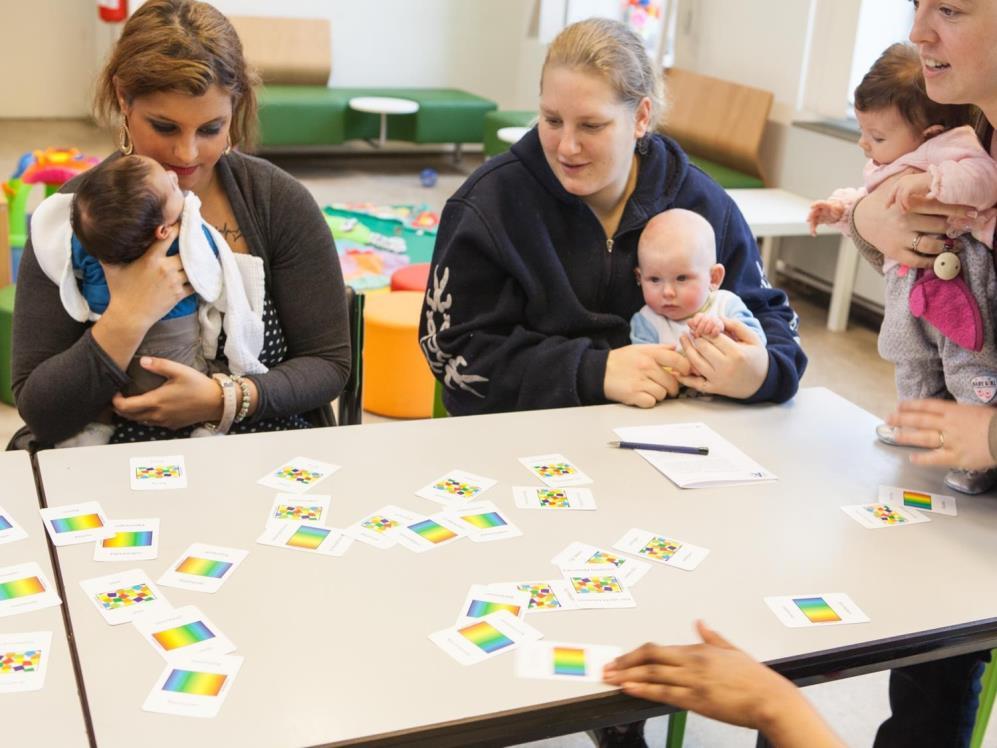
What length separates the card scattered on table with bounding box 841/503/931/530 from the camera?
1.67 meters

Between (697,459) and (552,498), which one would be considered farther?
(697,459)

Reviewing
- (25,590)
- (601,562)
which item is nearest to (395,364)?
(601,562)

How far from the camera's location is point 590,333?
2.21m

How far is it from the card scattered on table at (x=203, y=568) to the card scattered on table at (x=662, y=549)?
0.54 metres

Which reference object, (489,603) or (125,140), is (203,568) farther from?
(125,140)

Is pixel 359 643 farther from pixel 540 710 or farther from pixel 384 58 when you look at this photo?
pixel 384 58

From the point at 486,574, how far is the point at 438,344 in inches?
Result: 32.5

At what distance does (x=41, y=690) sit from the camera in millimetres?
1172

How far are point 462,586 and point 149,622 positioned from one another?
39 centimetres

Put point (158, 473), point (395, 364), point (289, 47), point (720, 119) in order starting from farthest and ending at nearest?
point (289, 47) < point (720, 119) < point (395, 364) < point (158, 473)

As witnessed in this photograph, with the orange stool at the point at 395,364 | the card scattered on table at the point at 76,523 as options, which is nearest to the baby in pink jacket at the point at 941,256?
the card scattered on table at the point at 76,523

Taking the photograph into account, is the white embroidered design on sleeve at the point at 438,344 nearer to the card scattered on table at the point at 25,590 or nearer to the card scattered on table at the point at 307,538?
the card scattered on table at the point at 307,538

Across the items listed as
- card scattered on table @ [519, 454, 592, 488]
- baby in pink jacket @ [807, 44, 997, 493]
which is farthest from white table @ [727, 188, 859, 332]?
card scattered on table @ [519, 454, 592, 488]

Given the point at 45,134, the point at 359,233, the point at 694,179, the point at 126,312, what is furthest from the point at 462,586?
the point at 45,134
